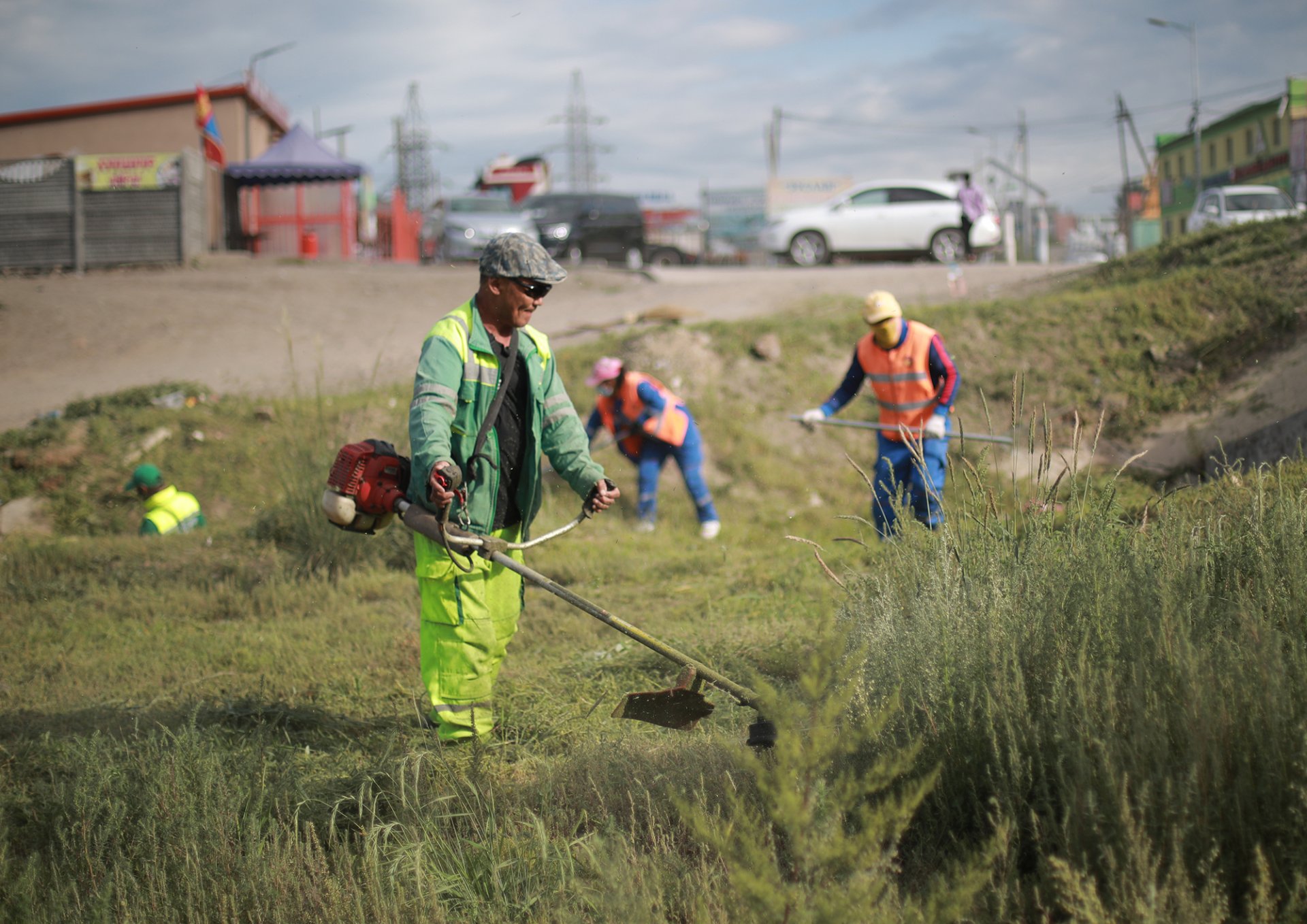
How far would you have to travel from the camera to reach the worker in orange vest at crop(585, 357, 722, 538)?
862 centimetres

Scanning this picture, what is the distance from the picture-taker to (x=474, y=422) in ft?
12.2

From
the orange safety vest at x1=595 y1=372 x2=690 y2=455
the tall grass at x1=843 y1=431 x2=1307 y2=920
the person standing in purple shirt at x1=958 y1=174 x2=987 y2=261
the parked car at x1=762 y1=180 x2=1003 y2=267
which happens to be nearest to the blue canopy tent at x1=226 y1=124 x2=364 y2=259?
the parked car at x1=762 y1=180 x2=1003 y2=267

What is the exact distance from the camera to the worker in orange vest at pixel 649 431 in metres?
8.62

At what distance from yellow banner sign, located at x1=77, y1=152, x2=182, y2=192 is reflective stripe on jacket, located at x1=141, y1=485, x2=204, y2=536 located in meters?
12.8

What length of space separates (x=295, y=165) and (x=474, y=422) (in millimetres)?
Result: 23610

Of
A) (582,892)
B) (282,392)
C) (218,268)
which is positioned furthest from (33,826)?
(218,268)

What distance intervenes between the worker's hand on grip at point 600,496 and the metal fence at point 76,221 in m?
18.5

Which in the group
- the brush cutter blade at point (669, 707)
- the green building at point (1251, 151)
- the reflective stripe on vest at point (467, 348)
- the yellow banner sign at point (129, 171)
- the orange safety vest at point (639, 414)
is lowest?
the brush cutter blade at point (669, 707)

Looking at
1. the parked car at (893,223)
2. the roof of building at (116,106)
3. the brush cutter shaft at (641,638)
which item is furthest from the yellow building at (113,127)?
the brush cutter shaft at (641,638)

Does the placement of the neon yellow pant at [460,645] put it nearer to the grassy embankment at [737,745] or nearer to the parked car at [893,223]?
the grassy embankment at [737,745]

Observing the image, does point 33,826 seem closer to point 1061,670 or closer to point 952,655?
point 952,655

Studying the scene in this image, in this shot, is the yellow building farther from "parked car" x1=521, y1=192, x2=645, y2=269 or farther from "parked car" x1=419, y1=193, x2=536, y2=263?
"parked car" x1=521, y1=192, x2=645, y2=269

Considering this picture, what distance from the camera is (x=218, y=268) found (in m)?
19.7

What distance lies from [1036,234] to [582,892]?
39371mm
